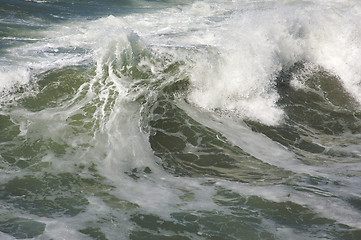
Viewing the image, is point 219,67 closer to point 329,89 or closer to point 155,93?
point 155,93

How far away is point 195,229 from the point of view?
3779 mm

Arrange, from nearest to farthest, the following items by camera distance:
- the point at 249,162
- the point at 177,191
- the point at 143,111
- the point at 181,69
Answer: the point at 177,191, the point at 249,162, the point at 143,111, the point at 181,69

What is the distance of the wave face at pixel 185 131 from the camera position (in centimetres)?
397

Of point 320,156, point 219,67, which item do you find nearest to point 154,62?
point 219,67

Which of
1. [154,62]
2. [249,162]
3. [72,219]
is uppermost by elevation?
[154,62]

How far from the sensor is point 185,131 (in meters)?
6.16

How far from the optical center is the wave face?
156 inches

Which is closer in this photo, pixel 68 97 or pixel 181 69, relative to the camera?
pixel 68 97

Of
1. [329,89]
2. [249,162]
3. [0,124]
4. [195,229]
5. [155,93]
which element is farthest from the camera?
[329,89]

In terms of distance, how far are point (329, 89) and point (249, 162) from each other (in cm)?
358

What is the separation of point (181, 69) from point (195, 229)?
419cm

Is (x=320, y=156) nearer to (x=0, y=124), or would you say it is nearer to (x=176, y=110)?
(x=176, y=110)

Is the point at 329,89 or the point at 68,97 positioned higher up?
the point at 329,89

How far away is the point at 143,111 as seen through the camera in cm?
647
